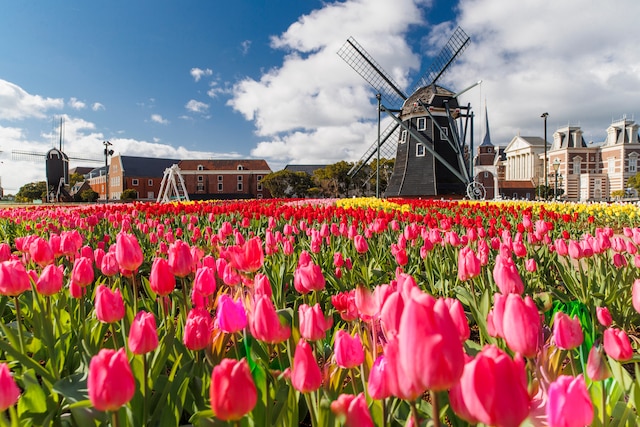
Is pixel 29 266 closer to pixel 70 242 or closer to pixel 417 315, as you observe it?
pixel 70 242

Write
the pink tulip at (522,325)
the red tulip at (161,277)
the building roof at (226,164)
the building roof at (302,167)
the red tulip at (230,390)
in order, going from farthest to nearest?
the building roof at (302,167), the building roof at (226,164), the red tulip at (161,277), the pink tulip at (522,325), the red tulip at (230,390)

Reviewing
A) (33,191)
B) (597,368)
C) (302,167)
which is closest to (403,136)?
(597,368)

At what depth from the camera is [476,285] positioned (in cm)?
299

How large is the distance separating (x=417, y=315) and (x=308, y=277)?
1.21m

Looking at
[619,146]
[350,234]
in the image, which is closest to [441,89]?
[350,234]

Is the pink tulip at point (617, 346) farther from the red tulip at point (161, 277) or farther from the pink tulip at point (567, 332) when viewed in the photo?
the red tulip at point (161, 277)

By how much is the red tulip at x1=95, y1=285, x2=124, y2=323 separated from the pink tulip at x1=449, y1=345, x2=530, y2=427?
1177 mm

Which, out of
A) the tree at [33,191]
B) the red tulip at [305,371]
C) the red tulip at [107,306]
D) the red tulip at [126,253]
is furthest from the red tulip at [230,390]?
Answer: the tree at [33,191]

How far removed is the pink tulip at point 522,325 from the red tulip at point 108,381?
819mm

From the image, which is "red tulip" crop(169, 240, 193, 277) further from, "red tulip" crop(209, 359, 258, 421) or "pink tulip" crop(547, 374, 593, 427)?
"pink tulip" crop(547, 374, 593, 427)

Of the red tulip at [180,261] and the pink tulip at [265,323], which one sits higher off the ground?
the red tulip at [180,261]

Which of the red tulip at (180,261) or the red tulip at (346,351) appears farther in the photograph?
the red tulip at (180,261)

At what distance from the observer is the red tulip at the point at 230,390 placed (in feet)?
2.54

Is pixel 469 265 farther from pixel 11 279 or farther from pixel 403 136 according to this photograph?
pixel 403 136
